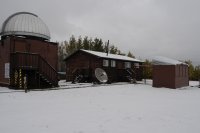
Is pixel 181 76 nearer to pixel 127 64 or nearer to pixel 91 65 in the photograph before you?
pixel 127 64

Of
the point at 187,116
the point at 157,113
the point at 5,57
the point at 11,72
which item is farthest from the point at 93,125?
the point at 5,57

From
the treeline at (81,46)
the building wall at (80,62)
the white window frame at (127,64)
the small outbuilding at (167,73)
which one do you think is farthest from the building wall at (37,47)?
the treeline at (81,46)

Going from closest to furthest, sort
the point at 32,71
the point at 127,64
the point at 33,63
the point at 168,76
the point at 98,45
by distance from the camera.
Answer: the point at 33,63
the point at 32,71
the point at 168,76
the point at 127,64
the point at 98,45

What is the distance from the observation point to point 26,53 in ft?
58.9

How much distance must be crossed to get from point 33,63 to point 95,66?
38.4ft


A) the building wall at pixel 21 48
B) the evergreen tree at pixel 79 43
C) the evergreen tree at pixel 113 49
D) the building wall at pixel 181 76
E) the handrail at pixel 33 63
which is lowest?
the building wall at pixel 181 76

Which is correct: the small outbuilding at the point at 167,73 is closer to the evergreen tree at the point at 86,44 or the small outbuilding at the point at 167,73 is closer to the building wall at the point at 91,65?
the building wall at the point at 91,65

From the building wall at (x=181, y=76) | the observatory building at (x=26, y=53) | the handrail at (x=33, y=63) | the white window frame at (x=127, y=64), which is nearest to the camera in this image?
the handrail at (x=33, y=63)

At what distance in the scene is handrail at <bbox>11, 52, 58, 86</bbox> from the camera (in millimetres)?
17562

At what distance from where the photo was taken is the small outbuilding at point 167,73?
21984mm

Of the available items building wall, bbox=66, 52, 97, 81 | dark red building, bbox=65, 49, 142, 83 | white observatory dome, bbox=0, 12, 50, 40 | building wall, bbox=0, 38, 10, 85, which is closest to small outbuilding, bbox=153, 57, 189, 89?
dark red building, bbox=65, 49, 142, 83

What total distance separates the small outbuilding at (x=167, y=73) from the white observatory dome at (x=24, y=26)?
42.9 ft

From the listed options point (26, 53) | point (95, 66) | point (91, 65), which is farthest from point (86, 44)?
point (26, 53)

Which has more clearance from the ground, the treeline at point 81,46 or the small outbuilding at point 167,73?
the treeline at point 81,46
